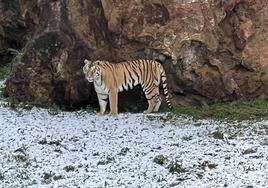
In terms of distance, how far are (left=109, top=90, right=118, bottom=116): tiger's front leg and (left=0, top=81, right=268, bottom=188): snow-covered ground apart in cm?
25

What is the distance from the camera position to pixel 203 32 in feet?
40.6

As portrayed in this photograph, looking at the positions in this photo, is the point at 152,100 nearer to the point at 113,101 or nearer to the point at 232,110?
the point at 113,101

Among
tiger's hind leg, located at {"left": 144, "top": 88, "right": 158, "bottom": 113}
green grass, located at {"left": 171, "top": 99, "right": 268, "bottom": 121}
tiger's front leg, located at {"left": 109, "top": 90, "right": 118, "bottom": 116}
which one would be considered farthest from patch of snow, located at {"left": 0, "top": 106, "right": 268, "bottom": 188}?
tiger's hind leg, located at {"left": 144, "top": 88, "right": 158, "bottom": 113}

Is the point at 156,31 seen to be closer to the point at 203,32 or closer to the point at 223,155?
the point at 203,32

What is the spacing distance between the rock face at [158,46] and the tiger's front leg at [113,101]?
2.20ft

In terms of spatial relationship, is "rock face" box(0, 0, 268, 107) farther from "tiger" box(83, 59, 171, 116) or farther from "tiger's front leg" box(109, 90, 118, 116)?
"tiger's front leg" box(109, 90, 118, 116)

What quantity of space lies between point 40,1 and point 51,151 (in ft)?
14.8

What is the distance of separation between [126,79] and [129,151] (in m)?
3.23

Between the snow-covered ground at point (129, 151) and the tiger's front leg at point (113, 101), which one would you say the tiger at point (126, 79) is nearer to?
the tiger's front leg at point (113, 101)

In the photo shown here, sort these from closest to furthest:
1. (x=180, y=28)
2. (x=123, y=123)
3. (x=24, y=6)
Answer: (x=123, y=123) → (x=180, y=28) → (x=24, y=6)

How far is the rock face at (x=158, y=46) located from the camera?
12484 millimetres

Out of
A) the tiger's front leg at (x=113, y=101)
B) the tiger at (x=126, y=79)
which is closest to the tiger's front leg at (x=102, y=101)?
the tiger at (x=126, y=79)

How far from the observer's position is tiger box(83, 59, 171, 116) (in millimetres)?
12328

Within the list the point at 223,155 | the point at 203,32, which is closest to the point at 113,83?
the point at 203,32
